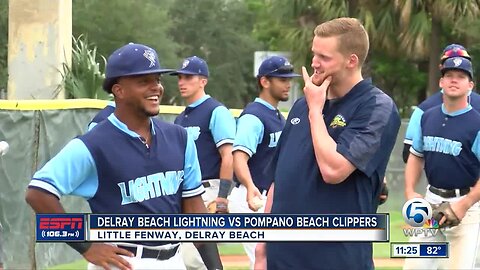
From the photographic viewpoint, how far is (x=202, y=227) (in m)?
5.33

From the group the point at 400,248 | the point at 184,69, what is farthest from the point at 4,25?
the point at 400,248

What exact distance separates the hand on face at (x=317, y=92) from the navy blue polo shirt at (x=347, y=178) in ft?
0.44

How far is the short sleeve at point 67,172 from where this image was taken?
5.03 metres

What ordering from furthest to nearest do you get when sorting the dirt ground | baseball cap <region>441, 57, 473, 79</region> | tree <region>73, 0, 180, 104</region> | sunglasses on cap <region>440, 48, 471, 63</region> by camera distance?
1. tree <region>73, 0, 180, 104</region>
2. the dirt ground
3. sunglasses on cap <region>440, 48, 471, 63</region>
4. baseball cap <region>441, 57, 473, 79</region>

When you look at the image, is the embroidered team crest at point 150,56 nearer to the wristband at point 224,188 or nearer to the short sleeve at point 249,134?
the short sleeve at point 249,134

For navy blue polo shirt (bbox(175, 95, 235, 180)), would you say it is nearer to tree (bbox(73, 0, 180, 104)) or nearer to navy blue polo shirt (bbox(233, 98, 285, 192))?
navy blue polo shirt (bbox(233, 98, 285, 192))

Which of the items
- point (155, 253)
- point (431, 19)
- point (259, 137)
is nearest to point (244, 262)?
point (259, 137)

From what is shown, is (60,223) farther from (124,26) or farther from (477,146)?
(124,26)

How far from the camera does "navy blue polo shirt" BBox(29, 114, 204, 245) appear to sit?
16.6 feet

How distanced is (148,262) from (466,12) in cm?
2247

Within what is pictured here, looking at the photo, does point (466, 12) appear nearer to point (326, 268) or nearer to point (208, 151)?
point (208, 151)

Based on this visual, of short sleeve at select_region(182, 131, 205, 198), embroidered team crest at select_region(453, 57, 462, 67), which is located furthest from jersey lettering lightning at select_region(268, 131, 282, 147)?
short sleeve at select_region(182, 131, 205, 198)

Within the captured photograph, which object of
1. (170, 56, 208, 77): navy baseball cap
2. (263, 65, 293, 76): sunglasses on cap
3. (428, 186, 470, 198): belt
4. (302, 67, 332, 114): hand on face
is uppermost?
(170, 56, 208, 77): navy baseball cap

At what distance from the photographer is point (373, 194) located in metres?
5.25
